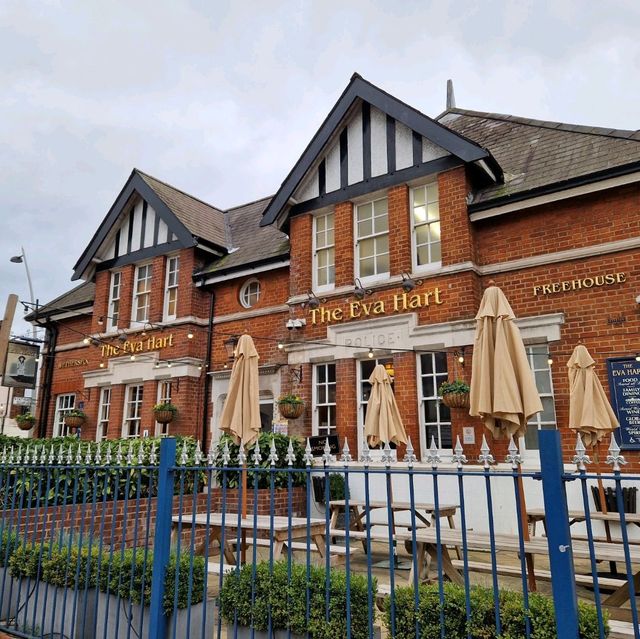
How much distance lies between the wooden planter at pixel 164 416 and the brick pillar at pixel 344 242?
5.63m

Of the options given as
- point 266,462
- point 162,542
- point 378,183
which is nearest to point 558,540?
point 162,542

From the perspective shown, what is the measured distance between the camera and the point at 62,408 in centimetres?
1816

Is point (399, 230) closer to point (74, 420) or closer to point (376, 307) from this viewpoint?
point (376, 307)

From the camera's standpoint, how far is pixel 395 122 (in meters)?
12.3

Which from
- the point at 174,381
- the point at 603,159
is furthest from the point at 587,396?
the point at 174,381

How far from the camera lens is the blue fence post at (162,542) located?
4297 millimetres

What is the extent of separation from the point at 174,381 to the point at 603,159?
36.7 ft

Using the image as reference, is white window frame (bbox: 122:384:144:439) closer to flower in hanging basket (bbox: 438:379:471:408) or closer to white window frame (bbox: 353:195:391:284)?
white window frame (bbox: 353:195:391:284)

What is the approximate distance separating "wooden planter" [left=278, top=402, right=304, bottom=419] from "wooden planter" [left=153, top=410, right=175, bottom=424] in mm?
3815

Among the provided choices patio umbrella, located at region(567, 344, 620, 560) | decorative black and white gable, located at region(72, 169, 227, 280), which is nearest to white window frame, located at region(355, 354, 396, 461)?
patio umbrella, located at region(567, 344, 620, 560)

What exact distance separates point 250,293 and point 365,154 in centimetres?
473

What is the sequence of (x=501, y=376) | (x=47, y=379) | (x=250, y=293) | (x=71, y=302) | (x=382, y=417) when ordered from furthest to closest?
(x=71, y=302) < (x=47, y=379) < (x=250, y=293) < (x=382, y=417) < (x=501, y=376)

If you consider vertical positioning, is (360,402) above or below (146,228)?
below

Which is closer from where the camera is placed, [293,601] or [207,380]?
[293,601]
